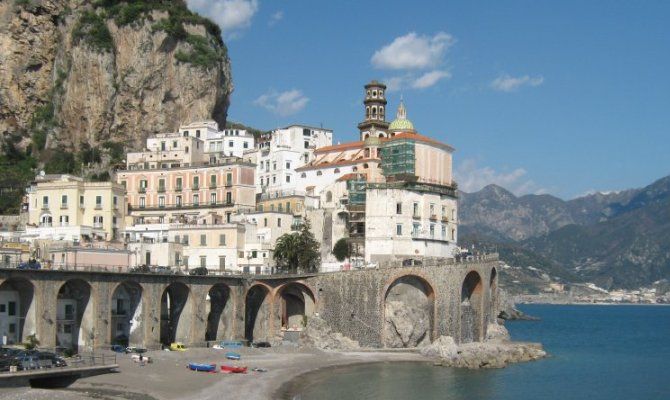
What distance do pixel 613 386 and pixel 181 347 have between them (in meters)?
36.3

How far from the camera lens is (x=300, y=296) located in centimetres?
9569

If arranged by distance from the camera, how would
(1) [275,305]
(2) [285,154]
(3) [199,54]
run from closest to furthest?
(1) [275,305] → (2) [285,154] → (3) [199,54]

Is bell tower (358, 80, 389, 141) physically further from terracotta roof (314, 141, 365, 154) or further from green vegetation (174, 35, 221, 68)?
green vegetation (174, 35, 221, 68)

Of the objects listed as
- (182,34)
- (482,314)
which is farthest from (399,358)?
(182,34)

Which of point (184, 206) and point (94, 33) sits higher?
point (94, 33)

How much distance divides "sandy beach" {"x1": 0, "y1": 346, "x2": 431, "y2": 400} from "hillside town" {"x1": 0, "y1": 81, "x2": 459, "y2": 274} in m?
10.5

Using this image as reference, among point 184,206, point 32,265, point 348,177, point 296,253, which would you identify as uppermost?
point 348,177

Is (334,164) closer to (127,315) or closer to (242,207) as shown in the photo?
(242,207)

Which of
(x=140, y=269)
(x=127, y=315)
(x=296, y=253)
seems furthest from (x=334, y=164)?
(x=127, y=315)

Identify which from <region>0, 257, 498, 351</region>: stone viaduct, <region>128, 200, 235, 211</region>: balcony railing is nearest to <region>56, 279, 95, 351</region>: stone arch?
<region>0, 257, 498, 351</region>: stone viaduct

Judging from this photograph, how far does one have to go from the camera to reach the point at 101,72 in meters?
128

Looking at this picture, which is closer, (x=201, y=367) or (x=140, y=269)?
(x=201, y=367)

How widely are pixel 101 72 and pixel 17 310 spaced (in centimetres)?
6124

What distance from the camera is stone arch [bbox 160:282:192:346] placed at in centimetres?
8506
